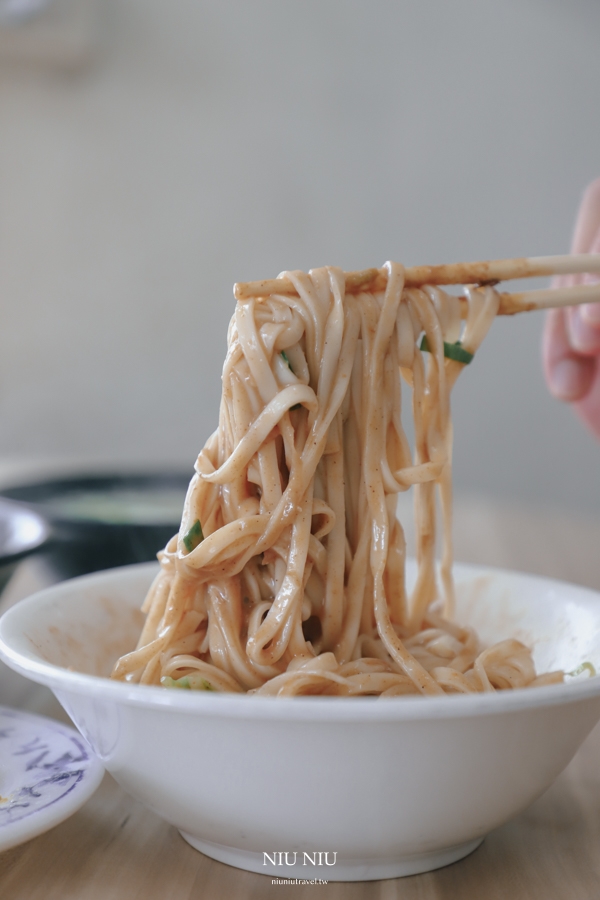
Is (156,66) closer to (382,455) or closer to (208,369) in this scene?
(208,369)

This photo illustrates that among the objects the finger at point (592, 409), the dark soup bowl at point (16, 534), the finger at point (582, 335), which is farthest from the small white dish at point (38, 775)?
the finger at point (592, 409)

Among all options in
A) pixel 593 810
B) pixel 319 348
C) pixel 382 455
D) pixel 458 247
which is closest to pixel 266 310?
pixel 319 348

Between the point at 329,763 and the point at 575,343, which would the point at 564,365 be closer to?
the point at 575,343

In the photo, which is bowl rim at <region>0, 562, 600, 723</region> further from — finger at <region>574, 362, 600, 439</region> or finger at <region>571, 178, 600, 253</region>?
finger at <region>574, 362, 600, 439</region>

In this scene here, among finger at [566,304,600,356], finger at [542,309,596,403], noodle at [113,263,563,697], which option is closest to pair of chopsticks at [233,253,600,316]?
noodle at [113,263,563,697]

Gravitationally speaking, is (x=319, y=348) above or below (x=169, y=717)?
above
